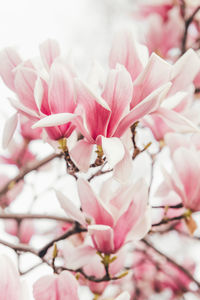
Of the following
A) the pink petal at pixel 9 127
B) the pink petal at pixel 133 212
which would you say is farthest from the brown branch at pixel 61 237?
the pink petal at pixel 9 127

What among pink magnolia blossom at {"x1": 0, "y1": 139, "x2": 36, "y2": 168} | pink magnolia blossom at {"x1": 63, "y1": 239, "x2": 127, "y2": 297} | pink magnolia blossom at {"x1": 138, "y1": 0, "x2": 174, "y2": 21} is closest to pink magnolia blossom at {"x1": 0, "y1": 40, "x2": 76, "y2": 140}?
pink magnolia blossom at {"x1": 63, "y1": 239, "x2": 127, "y2": 297}

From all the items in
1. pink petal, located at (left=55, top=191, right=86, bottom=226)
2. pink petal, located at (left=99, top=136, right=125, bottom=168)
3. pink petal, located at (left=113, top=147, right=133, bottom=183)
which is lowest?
pink petal, located at (left=55, top=191, right=86, bottom=226)

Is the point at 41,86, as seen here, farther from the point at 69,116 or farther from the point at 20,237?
the point at 20,237

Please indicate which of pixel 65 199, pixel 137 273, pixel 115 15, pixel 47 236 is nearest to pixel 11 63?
pixel 65 199

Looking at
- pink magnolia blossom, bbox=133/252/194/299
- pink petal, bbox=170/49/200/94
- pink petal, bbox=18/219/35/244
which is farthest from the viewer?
pink magnolia blossom, bbox=133/252/194/299

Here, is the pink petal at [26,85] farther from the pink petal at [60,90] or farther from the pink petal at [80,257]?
the pink petal at [80,257]

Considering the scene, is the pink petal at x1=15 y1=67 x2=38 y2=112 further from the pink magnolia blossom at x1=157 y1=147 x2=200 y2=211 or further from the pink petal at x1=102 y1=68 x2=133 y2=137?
the pink magnolia blossom at x1=157 y1=147 x2=200 y2=211
